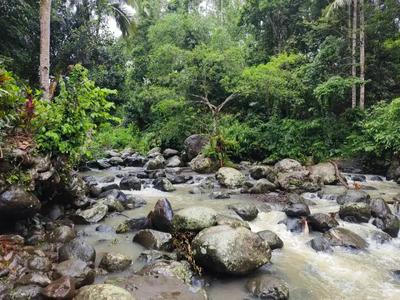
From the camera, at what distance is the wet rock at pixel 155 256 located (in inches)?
195

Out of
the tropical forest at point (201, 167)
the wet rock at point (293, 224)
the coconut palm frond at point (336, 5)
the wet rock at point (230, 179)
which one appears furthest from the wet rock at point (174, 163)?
the coconut palm frond at point (336, 5)

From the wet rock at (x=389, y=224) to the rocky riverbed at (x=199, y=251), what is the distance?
3 centimetres

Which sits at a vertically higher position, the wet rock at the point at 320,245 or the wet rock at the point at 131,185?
the wet rock at the point at 131,185

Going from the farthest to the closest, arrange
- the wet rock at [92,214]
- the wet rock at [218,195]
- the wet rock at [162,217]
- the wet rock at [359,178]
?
the wet rock at [359,178]
the wet rock at [218,195]
the wet rock at [92,214]
the wet rock at [162,217]

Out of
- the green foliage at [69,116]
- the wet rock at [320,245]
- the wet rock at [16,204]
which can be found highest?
the green foliage at [69,116]

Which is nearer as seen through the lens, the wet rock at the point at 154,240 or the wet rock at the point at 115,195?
the wet rock at the point at 154,240

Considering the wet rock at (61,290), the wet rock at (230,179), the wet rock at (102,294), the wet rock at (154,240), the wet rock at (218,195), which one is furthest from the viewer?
the wet rock at (230,179)

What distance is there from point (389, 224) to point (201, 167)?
9.12m

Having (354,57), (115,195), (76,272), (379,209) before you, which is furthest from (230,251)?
(354,57)

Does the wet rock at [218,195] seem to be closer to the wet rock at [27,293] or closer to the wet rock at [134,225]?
the wet rock at [134,225]

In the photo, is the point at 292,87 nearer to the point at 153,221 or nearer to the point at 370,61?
the point at 370,61

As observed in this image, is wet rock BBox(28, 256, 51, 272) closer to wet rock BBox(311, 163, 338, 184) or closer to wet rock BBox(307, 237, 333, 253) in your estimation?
wet rock BBox(307, 237, 333, 253)

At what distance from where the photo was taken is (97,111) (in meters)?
6.30

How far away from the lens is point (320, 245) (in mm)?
5551
